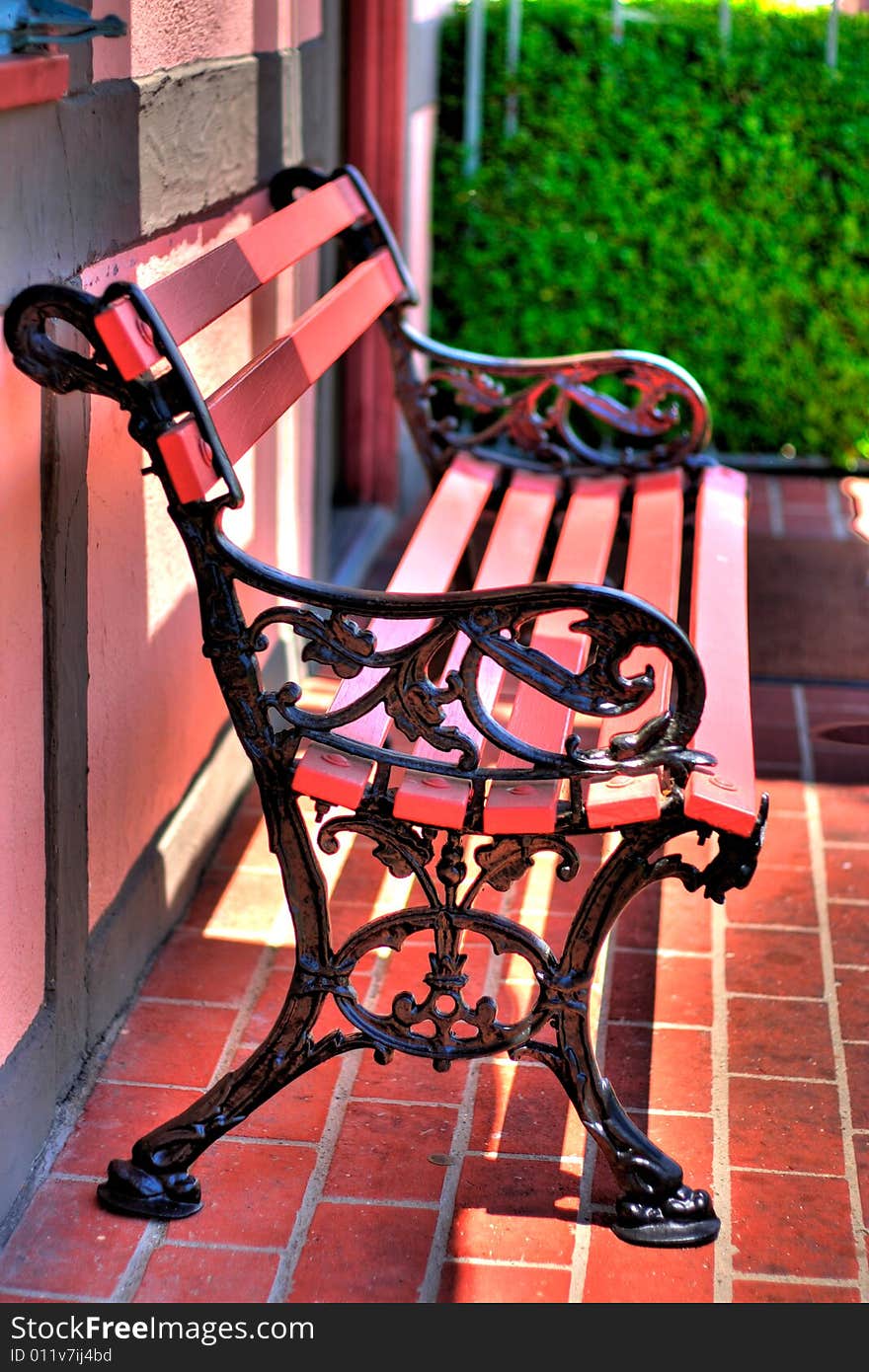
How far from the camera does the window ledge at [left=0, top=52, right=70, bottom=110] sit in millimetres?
1966

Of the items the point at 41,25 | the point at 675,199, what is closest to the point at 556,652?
the point at 41,25

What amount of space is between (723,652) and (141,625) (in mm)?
1033

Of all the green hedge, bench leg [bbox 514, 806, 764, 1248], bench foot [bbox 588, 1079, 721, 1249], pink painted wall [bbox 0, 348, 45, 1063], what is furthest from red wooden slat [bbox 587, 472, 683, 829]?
the green hedge

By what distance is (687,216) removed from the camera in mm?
6711

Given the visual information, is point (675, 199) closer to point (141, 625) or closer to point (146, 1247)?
point (141, 625)

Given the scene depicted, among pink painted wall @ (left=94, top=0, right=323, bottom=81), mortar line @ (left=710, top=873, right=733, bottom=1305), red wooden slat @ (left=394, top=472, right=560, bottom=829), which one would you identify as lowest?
mortar line @ (left=710, top=873, right=733, bottom=1305)

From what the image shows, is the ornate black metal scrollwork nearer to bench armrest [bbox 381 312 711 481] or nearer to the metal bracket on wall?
the metal bracket on wall

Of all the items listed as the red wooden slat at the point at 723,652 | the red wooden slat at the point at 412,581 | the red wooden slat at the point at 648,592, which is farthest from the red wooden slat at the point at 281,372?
the red wooden slat at the point at 723,652

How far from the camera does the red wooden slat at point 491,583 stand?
2244 mm

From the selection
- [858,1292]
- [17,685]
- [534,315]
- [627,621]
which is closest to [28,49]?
[17,685]

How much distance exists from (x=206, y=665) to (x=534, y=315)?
3747 mm

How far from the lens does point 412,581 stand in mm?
3070

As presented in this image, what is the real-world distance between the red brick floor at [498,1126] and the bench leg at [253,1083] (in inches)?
1.5

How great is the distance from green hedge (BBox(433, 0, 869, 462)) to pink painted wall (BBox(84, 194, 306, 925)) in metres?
3.30
